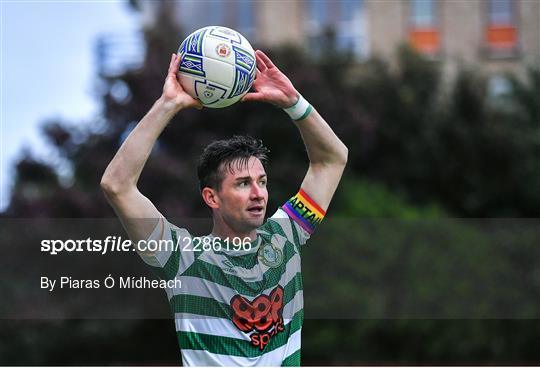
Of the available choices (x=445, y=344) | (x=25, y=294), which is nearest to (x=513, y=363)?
(x=445, y=344)

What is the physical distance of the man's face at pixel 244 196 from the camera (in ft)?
16.3

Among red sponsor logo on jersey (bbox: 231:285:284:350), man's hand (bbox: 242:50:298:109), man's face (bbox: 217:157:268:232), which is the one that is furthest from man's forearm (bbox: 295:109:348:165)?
red sponsor logo on jersey (bbox: 231:285:284:350)

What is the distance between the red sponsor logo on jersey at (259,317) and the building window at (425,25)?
24.9 metres

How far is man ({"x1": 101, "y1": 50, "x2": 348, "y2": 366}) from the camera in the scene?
475 cm

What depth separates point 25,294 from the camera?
56.0ft

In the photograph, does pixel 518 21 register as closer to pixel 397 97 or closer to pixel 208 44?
pixel 397 97

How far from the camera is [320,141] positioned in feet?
17.3

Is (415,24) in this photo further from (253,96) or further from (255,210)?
(255,210)

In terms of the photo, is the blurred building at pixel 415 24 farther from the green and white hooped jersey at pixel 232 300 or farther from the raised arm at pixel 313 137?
the green and white hooped jersey at pixel 232 300

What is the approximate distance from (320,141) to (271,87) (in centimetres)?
38

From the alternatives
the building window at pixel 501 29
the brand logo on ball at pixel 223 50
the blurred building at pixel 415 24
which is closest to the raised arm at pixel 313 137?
the brand logo on ball at pixel 223 50

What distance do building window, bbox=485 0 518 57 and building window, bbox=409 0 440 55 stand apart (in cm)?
150

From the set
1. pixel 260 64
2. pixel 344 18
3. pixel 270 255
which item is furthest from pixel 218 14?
pixel 270 255

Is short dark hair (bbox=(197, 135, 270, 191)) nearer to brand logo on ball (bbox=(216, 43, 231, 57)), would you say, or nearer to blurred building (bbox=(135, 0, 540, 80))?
brand logo on ball (bbox=(216, 43, 231, 57))
